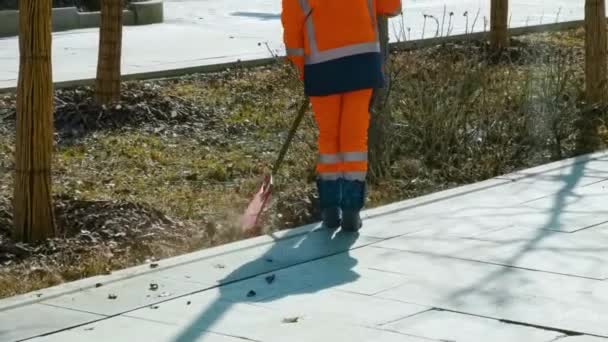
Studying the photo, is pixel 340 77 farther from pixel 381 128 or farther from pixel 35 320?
pixel 35 320

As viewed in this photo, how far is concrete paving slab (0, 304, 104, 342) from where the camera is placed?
5.87 metres

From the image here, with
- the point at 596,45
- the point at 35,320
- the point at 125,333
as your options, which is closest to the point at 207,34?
the point at 596,45

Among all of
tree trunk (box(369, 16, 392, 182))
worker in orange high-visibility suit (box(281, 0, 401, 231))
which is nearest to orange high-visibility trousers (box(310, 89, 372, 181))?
worker in orange high-visibility suit (box(281, 0, 401, 231))

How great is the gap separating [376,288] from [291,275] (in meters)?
0.47

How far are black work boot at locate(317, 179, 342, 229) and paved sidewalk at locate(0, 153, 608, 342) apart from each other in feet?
0.35

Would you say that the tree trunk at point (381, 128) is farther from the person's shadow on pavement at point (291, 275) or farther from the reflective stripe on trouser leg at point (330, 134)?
the person's shadow on pavement at point (291, 275)

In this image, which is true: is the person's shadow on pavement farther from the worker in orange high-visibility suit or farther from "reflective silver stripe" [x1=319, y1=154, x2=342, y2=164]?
"reflective silver stripe" [x1=319, y1=154, x2=342, y2=164]

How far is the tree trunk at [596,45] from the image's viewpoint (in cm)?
1151

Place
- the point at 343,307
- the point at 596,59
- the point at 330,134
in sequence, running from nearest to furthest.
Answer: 1. the point at 343,307
2. the point at 330,134
3. the point at 596,59

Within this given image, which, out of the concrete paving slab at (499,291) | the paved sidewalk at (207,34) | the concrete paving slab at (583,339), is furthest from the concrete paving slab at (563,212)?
the paved sidewalk at (207,34)

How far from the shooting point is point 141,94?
1163 cm

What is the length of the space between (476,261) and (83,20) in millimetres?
12078

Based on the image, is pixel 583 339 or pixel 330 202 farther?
pixel 330 202

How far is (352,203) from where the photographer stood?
7.64 meters
